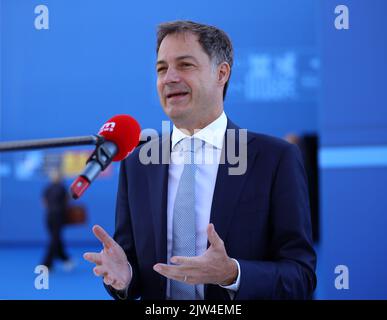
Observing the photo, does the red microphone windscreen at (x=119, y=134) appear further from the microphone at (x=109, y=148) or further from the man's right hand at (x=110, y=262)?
the man's right hand at (x=110, y=262)

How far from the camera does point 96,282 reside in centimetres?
269

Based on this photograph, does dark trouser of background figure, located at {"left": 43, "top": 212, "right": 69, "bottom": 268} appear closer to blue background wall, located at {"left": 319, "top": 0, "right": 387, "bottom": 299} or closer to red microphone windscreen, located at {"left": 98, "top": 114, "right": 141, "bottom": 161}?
blue background wall, located at {"left": 319, "top": 0, "right": 387, "bottom": 299}

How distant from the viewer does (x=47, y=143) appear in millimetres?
1200

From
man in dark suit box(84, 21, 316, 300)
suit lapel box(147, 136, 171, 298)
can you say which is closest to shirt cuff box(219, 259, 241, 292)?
man in dark suit box(84, 21, 316, 300)

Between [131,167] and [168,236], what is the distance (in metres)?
0.28

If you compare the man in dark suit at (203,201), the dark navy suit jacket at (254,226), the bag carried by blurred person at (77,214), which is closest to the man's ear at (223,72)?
the man in dark suit at (203,201)

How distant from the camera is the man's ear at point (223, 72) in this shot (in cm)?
200

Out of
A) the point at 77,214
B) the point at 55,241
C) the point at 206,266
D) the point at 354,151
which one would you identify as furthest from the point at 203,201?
the point at 77,214

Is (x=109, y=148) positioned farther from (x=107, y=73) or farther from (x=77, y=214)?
(x=77, y=214)

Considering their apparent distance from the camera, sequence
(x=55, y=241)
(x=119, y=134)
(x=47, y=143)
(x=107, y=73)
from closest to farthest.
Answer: (x=47, y=143) → (x=119, y=134) → (x=107, y=73) → (x=55, y=241)

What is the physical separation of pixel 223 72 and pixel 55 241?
4834mm

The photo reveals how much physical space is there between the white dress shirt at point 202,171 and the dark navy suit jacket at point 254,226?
3cm

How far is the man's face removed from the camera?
1900 millimetres
